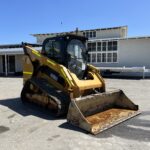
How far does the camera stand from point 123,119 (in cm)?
654

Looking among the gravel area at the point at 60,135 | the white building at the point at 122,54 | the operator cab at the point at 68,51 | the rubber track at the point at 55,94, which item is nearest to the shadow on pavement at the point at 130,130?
the gravel area at the point at 60,135

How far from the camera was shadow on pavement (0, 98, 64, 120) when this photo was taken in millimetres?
7228

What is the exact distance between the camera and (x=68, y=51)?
7945 mm

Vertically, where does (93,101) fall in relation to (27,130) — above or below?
above

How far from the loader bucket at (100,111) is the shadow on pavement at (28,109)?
99cm

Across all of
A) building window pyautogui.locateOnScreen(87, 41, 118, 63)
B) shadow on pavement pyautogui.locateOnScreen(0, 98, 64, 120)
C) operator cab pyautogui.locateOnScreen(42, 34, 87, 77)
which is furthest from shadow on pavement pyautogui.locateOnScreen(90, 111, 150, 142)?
→ building window pyautogui.locateOnScreen(87, 41, 118, 63)

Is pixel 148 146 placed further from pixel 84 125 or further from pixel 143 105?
pixel 143 105

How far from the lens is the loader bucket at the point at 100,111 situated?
5793 millimetres

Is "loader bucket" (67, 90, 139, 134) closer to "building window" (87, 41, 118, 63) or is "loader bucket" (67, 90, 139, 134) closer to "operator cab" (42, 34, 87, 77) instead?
"operator cab" (42, 34, 87, 77)

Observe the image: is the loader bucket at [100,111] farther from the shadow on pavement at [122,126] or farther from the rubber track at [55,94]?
the rubber track at [55,94]

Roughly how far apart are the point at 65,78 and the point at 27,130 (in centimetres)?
203

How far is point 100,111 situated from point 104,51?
16452 millimetres

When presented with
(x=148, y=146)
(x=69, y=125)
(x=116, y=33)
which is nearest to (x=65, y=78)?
(x=69, y=125)

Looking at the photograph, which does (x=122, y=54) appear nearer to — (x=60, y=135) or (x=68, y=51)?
(x=68, y=51)
